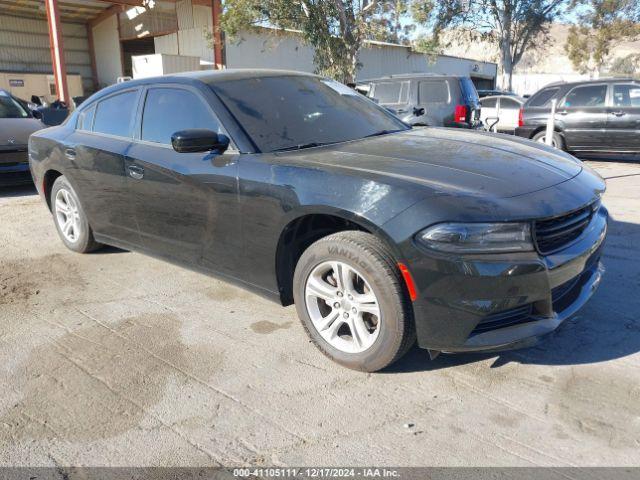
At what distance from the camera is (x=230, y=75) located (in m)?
4.05

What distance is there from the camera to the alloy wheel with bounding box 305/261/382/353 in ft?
9.67

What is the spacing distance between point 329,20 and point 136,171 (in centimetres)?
1610

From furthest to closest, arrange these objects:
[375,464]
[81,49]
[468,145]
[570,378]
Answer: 1. [81,49]
2. [468,145]
3. [570,378]
4. [375,464]

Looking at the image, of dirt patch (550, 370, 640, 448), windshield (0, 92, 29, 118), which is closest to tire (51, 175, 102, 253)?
dirt patch (550, 370, 640, 448)

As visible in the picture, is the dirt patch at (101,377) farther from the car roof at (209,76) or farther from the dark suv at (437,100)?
the dark suv at (437,100)

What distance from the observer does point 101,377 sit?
3100 mm

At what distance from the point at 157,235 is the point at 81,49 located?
2965cm

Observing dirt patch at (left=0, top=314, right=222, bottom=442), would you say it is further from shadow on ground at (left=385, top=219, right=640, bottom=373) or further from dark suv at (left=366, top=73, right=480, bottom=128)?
dark suv at (left=366, top=73, right=480, bottom=128)

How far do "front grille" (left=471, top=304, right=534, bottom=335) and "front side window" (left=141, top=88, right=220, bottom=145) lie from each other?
206 cm

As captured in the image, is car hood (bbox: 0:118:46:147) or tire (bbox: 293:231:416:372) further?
car hood (bbox: 0:118:46:147)

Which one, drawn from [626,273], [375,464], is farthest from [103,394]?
[626,273]

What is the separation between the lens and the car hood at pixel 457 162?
282 cm

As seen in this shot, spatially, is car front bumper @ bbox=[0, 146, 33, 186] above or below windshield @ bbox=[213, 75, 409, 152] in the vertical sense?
below

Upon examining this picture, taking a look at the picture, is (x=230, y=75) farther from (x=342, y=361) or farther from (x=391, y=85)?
(x=391, y=85)
